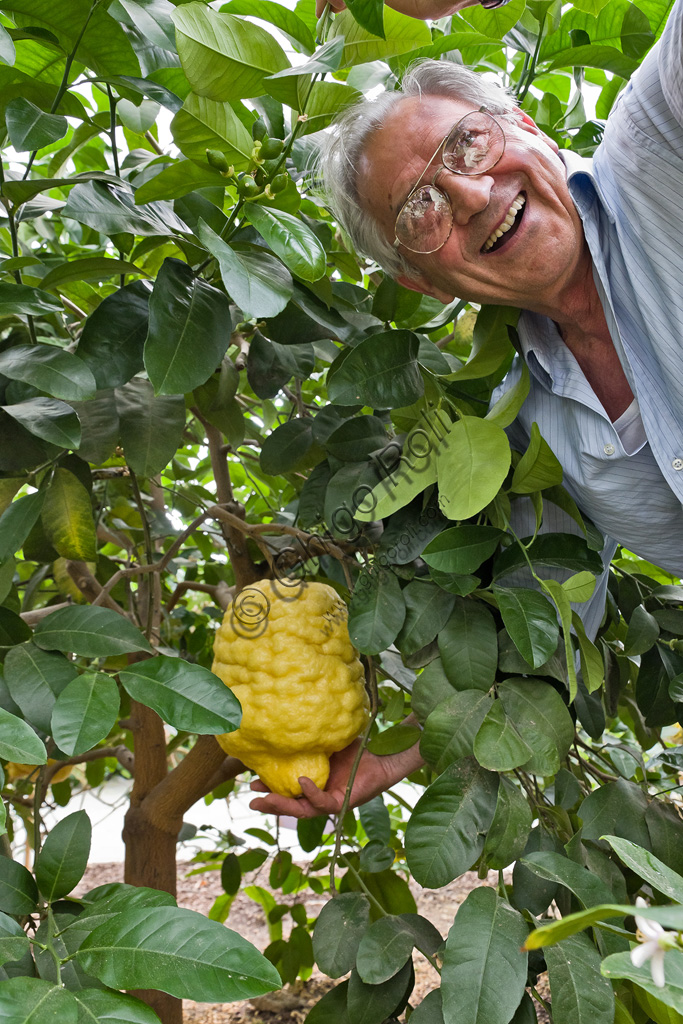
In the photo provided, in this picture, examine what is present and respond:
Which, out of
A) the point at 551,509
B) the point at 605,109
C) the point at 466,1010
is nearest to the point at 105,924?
the point at 466,1010

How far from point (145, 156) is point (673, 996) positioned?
973 millimetres

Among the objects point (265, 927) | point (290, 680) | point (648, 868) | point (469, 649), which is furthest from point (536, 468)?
point (265, 927)

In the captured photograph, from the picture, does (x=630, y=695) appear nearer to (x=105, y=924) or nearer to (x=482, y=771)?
(x=482, y=771)

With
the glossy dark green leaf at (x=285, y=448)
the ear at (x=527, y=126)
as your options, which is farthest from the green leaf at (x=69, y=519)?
the ear at (x=527, y=126)

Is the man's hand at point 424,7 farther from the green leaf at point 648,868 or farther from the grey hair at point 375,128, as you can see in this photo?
the green leaf at point 648,868

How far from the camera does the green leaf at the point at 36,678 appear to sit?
2.22 feet

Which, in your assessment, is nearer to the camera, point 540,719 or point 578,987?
point 578,987

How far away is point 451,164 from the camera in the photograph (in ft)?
2.97

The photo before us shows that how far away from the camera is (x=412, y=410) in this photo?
0.87 metres

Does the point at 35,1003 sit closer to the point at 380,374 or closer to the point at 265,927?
the point at 380,374

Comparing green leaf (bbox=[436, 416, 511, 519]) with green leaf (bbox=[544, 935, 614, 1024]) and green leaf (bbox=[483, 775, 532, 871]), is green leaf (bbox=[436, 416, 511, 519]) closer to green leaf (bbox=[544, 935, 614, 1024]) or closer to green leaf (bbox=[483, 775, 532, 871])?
green leaf (bbox=[483, 775, 532, 871])

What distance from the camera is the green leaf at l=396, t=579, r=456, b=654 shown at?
0.77 m

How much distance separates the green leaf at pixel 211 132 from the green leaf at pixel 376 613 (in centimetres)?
38

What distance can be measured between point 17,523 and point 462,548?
40cm
